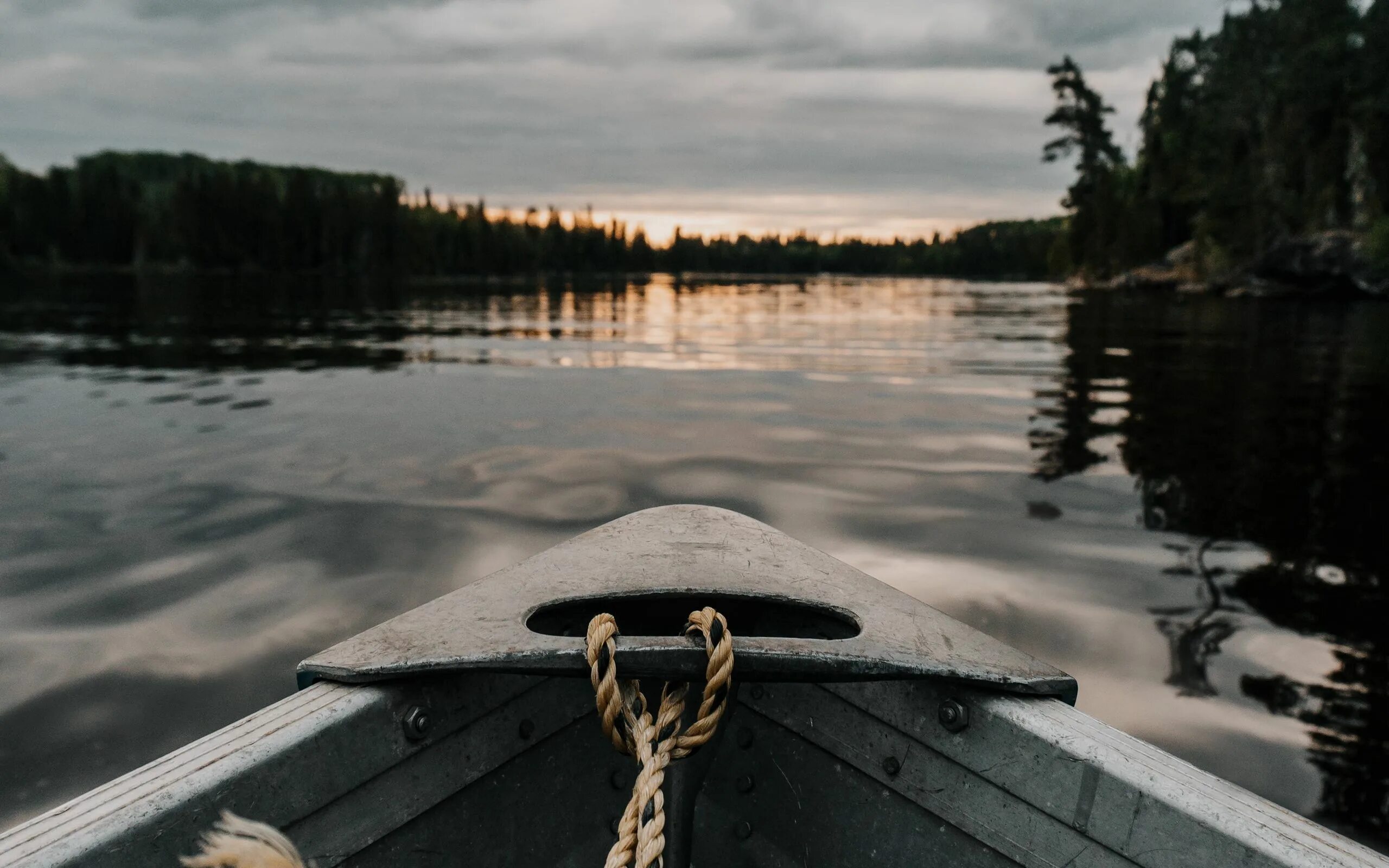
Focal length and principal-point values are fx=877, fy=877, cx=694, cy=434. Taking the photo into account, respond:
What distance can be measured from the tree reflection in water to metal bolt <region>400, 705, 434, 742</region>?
2775 mm

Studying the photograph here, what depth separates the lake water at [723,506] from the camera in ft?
11.4

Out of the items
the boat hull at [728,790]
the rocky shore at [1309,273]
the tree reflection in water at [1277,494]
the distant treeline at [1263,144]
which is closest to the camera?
the boat hull at [728,790]

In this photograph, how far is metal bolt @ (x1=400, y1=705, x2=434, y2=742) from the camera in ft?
6.23

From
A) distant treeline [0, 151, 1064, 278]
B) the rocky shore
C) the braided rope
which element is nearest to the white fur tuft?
the braided rope

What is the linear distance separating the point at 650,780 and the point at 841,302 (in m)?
43.2

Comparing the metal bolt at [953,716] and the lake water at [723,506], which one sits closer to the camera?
the metal bolt at [953,716]

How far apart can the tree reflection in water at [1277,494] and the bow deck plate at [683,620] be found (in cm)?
174

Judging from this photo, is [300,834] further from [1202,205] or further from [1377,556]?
[1202,205]

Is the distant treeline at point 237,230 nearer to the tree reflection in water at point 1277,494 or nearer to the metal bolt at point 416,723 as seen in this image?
the tree reflection in water at point 1277,494

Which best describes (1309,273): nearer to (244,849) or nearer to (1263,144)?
(1263,144)

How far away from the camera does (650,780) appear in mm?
1650

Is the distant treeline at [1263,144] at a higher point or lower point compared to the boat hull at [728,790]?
higher

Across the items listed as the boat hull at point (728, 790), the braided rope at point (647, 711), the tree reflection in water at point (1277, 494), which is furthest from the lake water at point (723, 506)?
the braided rope at point (647, 711)

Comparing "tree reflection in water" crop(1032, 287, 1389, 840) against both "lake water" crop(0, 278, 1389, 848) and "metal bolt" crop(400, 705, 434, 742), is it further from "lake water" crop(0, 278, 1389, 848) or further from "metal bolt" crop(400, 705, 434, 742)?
"metal bolt" crop(400, 705, 434, 742)
